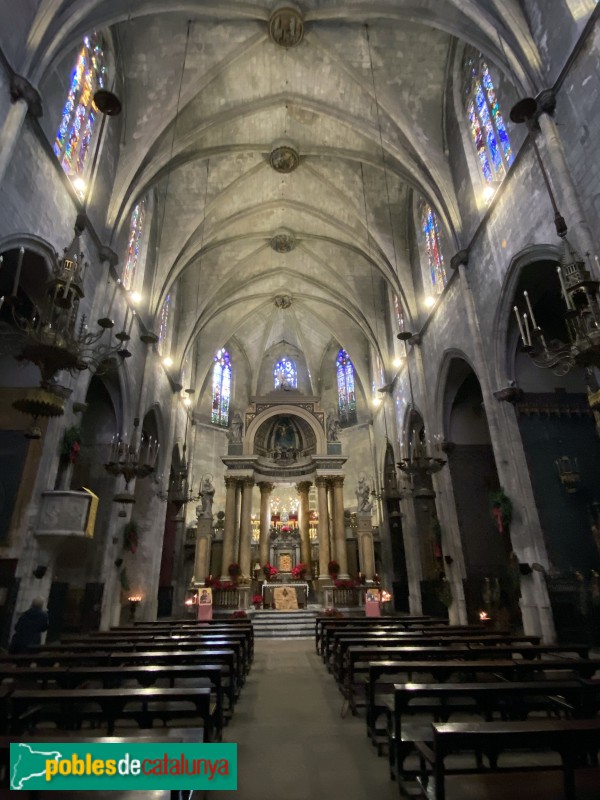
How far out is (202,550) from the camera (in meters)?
21.5

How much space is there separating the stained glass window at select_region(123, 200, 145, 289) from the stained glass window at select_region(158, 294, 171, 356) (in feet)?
12.2

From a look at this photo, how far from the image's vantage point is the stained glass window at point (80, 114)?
12172 millimetres

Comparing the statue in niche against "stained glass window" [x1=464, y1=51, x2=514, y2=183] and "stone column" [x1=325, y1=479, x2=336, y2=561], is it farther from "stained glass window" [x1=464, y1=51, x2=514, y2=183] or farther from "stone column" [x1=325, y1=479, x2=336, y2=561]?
"stained glass window" [x1=464, y1=51, x2=514, y2=183]

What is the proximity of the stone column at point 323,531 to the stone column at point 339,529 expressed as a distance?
1.54 ft

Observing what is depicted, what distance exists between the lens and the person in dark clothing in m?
6.78

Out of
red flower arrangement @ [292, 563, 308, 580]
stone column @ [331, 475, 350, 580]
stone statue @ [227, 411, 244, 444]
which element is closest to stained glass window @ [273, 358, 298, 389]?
stone statue @ [227, 411, 244, 444]

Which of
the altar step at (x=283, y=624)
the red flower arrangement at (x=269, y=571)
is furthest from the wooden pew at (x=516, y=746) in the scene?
the red flower arrangement at (x=269, y=571)

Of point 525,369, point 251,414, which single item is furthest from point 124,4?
point 251,414

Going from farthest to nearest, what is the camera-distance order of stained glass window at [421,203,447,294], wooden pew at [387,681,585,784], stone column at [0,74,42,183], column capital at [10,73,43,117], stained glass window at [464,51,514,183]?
1. stained glass window at [421,203,447,294]
2. stained glass window at [464,51,514,183]
3. column capital at [10,73,43,117]
4. stone column at [0,74,42,183]
5. wooden pew at [387,681,585,784]

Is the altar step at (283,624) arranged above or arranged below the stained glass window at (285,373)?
below

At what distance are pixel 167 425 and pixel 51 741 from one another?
20273mm

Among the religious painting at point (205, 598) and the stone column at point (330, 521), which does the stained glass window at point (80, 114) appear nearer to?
the religious painting at point (205, 598)

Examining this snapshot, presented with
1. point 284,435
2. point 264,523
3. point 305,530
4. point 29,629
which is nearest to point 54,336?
point 29,629

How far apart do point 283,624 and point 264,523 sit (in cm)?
897
